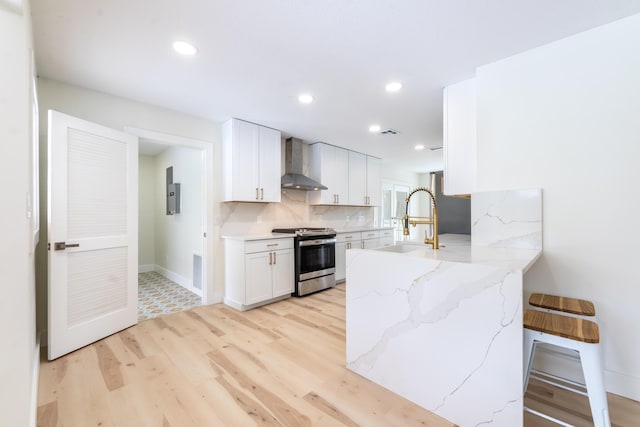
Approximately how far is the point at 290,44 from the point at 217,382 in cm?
243

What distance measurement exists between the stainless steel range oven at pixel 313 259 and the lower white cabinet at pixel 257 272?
12 centimetres

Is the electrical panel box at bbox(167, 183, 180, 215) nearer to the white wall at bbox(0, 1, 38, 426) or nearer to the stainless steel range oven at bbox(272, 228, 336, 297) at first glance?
the stainless steel range oven at bbox(272, 228, 336, 297)

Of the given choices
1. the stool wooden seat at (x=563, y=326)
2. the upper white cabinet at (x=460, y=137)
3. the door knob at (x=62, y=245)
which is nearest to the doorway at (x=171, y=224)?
the door knob at (x=62, y=245)

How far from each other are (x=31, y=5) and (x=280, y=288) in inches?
128

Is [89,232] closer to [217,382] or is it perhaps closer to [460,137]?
[217,382]

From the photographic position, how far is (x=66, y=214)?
2324mm

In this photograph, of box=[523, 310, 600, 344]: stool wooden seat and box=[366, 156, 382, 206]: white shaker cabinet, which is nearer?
box=[523, 310, 600, 344]: stool wooden seat

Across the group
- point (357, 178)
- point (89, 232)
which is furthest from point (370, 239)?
point (89, 232)

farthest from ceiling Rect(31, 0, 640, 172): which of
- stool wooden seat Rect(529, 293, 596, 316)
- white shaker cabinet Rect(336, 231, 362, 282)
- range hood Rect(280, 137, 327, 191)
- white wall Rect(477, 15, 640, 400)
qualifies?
white shaker cabinet Rect(336, 231, 362, 282)

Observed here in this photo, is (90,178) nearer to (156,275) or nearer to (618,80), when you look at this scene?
(156,275)

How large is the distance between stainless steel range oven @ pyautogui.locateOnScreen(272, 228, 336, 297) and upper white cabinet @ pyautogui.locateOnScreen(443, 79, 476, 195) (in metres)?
2.01

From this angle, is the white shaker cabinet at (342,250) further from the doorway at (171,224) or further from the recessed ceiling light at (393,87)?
the recessed ceiling light at (393,87)

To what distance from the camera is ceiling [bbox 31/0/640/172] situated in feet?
5.32

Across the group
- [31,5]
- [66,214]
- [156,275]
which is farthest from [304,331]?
[156,275]
